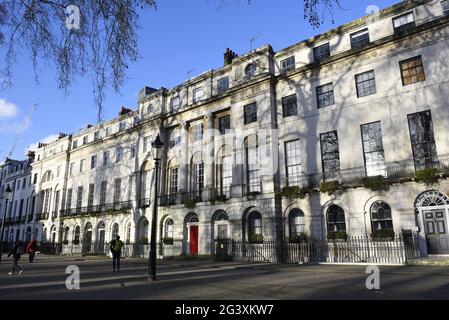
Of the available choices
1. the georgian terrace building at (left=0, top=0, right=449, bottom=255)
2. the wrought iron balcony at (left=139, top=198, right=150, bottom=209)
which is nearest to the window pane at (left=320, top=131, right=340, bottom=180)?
the georgian terrace building at (left=0, top=0, right=449, bottom=255)

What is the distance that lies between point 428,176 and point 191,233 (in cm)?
1739

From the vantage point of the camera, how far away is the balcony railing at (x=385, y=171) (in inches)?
684

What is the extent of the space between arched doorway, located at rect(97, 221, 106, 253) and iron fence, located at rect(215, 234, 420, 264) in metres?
17.5

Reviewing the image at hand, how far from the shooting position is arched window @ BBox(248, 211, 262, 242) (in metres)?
22.9

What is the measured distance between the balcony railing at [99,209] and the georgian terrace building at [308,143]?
0.85 feet

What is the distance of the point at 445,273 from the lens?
39.4ft

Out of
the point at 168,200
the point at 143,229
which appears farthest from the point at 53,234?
the point at 168,200

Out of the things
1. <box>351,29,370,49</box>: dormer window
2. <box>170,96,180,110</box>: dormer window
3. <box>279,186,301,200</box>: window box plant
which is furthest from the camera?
<box>170,96,180,110</box>: dormer window

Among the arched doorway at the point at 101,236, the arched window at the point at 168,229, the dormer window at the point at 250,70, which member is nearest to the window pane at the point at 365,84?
the dormer window at the point at 250,70

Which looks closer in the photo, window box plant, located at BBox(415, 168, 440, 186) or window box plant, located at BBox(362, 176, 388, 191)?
window box plant, located at BBox(415, 168, 440, 186)

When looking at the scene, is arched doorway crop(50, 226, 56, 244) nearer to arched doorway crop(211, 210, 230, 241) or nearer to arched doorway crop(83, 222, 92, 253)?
arched doorway crop(83, 222, 92, 253)

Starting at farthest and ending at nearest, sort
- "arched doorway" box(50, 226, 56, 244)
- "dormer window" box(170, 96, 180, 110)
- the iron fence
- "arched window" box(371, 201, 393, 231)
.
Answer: "arched doorway" box(50, 226, 56, 244), "dormer window" box(170, 96, 180, 110), "arched window" box(371, 201, 393, 231), the iron fence

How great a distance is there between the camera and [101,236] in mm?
36969

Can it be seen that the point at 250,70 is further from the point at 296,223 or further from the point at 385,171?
the point at 385,171
